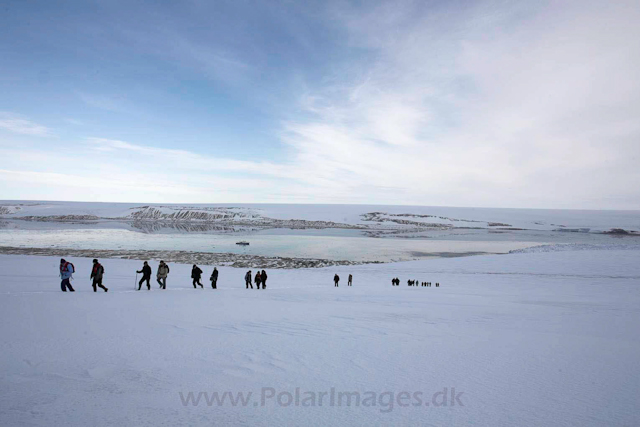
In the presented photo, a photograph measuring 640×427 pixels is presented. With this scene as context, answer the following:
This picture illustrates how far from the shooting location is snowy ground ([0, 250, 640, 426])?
326 cm

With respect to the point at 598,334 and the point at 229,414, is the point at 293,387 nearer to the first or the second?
the point at 229,414

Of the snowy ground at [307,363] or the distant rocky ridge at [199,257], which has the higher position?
the snowy ground at [307,363]

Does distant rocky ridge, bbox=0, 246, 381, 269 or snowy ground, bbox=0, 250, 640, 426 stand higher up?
snowy ground, bbox=0, 250, 640, 426

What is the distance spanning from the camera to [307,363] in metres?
4.54

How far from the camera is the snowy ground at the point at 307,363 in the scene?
326cm

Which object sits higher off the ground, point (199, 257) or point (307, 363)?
point (307, 363)

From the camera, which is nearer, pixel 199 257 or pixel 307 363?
pixel 307 363

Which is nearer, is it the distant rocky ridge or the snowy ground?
the snowy ground

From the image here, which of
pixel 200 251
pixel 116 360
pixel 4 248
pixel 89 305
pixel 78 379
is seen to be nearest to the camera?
pixel 78 379

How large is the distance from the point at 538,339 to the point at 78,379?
687cm

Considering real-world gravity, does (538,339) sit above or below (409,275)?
above

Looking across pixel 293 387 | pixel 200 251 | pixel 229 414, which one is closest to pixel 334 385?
pixel 293 387

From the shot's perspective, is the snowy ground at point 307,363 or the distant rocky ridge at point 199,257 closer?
the snowy ground at point 307,363

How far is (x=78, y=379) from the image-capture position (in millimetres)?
3754
